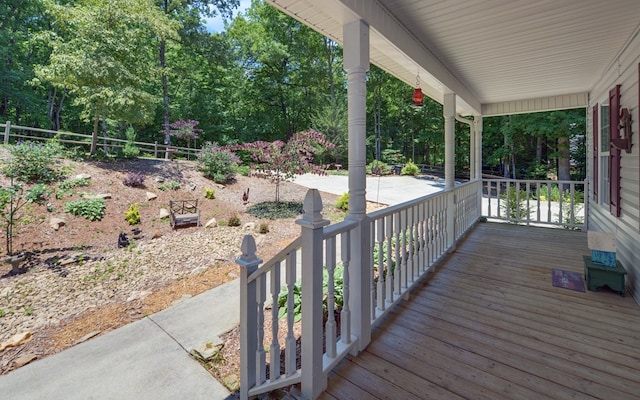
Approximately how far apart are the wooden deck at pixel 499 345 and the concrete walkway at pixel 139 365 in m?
1.13

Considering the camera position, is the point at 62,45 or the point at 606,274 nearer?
the point at 606,274

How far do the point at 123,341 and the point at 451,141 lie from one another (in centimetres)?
447

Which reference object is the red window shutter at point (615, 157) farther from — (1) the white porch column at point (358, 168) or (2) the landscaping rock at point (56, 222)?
(2) the landscaping rock at point (56, 222)

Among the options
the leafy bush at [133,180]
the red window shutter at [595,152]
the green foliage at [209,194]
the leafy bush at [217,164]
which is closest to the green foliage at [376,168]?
the leafy bush at [217,164]

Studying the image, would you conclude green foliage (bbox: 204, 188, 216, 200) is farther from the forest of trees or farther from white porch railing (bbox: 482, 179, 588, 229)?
white porch railing (bbox: 482, 179, 588, 229)

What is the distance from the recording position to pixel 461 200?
464 centimetres

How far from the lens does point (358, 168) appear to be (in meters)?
1.99

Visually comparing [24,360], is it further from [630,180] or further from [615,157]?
[615,157]

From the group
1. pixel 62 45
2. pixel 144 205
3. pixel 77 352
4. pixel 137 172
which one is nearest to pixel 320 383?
pixel 77 352

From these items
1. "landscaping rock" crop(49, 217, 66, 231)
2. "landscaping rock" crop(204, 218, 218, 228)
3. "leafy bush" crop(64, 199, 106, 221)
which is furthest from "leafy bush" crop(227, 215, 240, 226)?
"landscaping rock" crop(49, 217, 66, 231)

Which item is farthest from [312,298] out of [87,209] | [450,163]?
[87,209]

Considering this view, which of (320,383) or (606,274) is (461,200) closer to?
(606,274)

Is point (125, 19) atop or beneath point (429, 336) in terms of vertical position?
atop

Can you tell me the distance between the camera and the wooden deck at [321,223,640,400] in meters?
1.67
